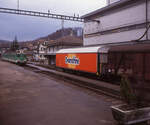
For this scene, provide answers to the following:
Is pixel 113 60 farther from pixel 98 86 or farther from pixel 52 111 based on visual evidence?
pixel 52 111

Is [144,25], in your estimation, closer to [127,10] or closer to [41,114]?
[127,10]

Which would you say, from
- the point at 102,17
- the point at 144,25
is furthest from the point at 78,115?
the point at 102,17

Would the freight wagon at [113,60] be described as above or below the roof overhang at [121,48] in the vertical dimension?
below

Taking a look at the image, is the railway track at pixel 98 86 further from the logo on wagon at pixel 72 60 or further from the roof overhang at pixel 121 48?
the roof overhang at pixel 121 48

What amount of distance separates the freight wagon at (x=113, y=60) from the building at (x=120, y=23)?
3.06 meters

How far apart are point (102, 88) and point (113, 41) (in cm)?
904

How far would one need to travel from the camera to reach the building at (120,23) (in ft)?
52.3

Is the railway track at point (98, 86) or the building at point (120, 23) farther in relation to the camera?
the building at point (120, 23)

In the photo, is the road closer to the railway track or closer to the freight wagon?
the railway track

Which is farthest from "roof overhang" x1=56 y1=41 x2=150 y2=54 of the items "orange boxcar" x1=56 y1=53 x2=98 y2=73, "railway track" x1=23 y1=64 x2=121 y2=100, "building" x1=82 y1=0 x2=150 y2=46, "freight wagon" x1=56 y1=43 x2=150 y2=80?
"railway track" x1=23 y1=64 x2=121 y2=100

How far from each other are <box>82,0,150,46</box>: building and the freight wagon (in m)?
3.06

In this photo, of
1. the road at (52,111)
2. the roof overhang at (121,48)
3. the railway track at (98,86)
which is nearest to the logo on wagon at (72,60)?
the roof overhang at (121,48)

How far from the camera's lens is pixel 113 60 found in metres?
14.2

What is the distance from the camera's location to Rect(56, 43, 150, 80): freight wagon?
1098 cm
